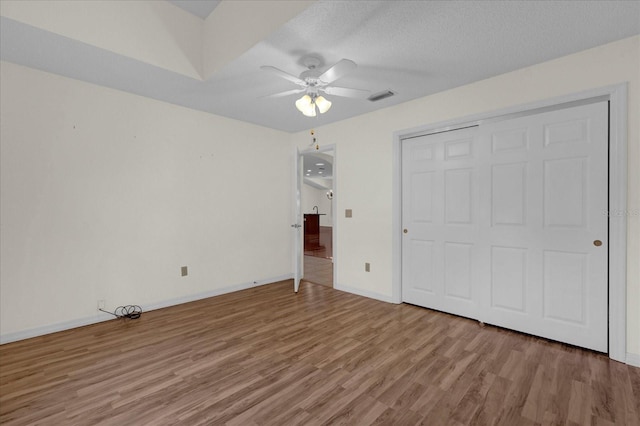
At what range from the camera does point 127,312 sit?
325 centimetres

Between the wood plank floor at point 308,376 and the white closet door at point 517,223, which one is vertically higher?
the white closet door at point 517,223

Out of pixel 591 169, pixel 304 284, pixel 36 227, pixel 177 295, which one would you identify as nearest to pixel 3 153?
pixel 36 227

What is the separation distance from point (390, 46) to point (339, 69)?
1.69 feet

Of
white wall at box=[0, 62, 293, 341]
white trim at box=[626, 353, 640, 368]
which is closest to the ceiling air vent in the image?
white wall at box=[0, 62, 293, 341]

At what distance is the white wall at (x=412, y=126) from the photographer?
87.4 inches

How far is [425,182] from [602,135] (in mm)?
1557

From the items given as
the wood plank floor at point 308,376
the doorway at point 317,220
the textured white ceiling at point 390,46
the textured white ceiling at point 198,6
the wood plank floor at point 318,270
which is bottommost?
the wood plank floor at point 308,376

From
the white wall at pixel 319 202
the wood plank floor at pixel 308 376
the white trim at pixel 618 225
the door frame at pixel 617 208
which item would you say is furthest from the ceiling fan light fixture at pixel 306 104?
the white wall at pixel 319 202

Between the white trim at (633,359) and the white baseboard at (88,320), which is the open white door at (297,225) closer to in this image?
the white baseboard at (88,320)

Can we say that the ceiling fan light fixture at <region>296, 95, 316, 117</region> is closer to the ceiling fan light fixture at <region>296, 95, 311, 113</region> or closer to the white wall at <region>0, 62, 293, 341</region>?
the ceiling fan light fixture at <region>296, 95, 311, 113</region>

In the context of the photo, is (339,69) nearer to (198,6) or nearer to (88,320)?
(198,6)

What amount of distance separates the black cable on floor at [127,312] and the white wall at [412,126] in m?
2.60

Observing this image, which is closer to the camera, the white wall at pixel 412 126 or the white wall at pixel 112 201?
the white wall at pixel 412 126

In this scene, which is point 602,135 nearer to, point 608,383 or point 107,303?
point 608,383
